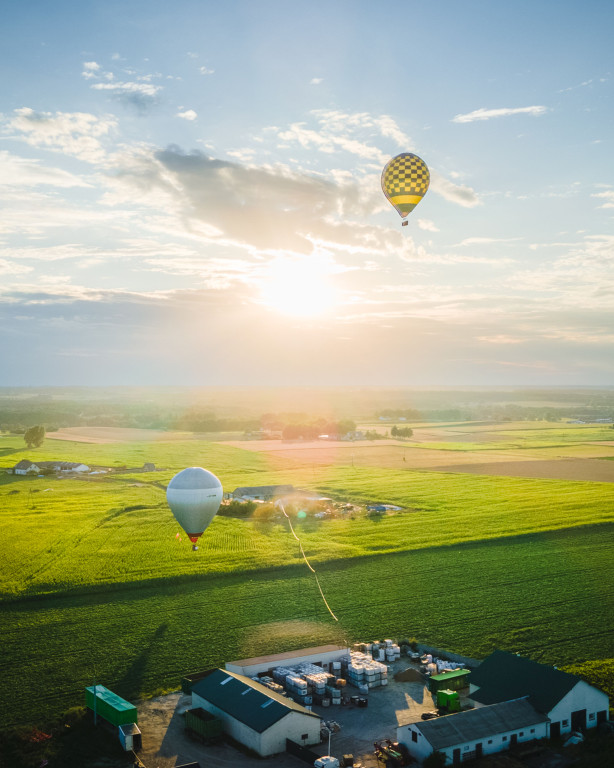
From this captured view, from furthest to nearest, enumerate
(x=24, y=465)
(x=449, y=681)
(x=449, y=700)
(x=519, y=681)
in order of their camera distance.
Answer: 1. (x=24, y=465)
2. (x=449, y=681)
3. (x=449, y=700)
4. (x=519, y=681)

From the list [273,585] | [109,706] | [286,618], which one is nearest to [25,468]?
[273,585]

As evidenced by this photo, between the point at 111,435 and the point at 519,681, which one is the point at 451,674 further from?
the point at 111,435

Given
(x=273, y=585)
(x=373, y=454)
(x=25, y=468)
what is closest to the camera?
(x=273, y=585)

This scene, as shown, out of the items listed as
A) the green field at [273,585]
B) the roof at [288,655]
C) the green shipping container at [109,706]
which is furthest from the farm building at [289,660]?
the green shipping container at [109,706]

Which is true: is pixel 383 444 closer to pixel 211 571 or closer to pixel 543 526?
pixel 543 526

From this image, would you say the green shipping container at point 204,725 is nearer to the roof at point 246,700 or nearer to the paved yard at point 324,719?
the paved yard at point 324,719

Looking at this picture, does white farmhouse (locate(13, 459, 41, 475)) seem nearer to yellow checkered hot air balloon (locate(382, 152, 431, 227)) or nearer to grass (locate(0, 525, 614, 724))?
grass (locate(0, 525, 614, 724))

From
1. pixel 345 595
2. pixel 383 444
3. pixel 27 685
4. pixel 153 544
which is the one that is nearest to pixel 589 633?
pixel 345 595

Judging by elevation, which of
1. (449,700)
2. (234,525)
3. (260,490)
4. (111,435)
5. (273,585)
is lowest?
(449,700)
